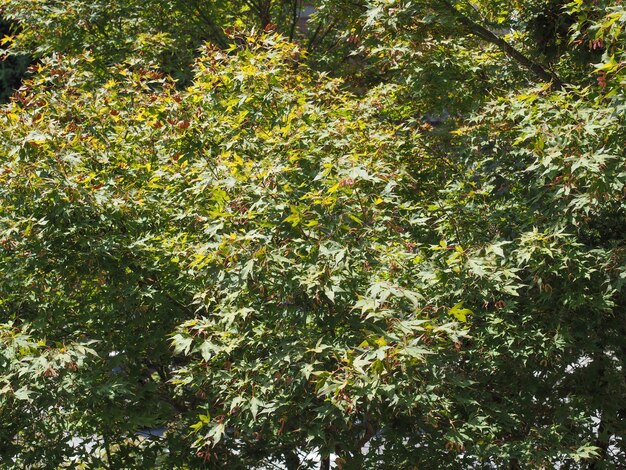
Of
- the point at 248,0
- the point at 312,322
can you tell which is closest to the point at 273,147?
the point at 312,322

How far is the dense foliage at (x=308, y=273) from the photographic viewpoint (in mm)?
4922

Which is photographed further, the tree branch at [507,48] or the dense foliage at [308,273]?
the tree branch at [507,48]

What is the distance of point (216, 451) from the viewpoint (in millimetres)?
6090

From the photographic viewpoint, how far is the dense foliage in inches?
194

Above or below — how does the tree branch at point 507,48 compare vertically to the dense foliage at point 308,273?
above

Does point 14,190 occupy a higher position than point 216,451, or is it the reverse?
point 14,190

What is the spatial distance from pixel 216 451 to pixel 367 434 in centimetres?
114

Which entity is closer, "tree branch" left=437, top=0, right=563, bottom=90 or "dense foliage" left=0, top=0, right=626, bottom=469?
"dense foliage" left=0, top=0, right=626, bottom=469

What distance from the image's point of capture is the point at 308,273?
15.8 ft

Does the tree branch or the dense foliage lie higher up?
the tree branch

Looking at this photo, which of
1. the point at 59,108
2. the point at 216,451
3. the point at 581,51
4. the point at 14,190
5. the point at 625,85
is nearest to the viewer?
the point at 625,85

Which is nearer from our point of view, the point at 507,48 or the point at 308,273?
the point at 308,273

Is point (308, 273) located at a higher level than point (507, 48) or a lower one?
lower

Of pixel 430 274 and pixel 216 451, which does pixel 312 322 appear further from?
pixel 216 451
